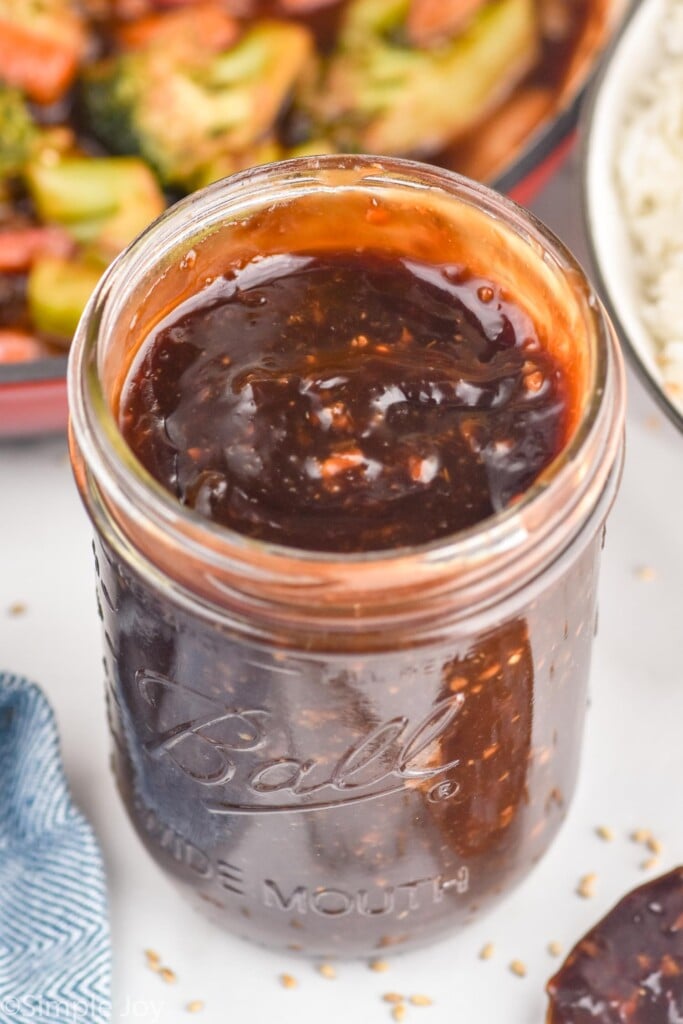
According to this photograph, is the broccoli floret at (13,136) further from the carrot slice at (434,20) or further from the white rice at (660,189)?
the white rice at (660,189)

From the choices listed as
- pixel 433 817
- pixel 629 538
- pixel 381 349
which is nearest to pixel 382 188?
pixel 381 349

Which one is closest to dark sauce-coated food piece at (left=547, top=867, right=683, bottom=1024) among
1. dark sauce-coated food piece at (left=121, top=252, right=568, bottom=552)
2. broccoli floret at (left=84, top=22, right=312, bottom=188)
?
dark sauce-coated food piece at (left=121, top=252, right=568, bottom=552)

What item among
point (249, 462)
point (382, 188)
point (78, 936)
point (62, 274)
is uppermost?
point (382, 188)

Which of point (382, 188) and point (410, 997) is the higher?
point (382, 188)

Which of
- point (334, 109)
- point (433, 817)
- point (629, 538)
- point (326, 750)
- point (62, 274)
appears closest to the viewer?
point (326, 750)

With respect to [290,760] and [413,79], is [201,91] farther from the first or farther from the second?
Result: [290,760]

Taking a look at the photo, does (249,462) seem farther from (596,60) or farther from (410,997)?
(596,60)

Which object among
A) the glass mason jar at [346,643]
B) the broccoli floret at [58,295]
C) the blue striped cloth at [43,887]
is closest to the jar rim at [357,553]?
the glass mason jar at [346,643]
